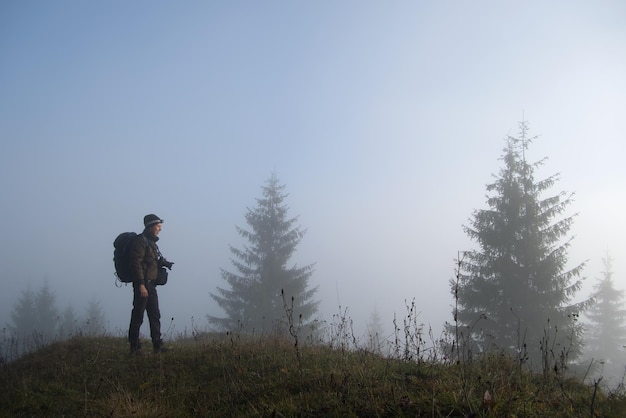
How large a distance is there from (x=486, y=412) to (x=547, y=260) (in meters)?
14.7

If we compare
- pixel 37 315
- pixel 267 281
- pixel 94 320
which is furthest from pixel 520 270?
pixel 37 315

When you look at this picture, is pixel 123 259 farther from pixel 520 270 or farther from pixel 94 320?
pixel 94 320

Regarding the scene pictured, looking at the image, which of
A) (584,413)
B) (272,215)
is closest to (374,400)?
(584,413)

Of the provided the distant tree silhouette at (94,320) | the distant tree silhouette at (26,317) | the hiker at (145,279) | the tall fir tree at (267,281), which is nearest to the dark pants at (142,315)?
the hiker at (145,279)

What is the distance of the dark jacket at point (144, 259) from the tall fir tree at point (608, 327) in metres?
36.3

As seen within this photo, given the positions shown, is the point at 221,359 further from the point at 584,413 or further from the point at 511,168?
the point at 511,168

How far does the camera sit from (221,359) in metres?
6.29

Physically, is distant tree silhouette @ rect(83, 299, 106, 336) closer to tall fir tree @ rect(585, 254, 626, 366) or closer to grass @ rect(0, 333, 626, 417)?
grass @ rect(0, 333, 626, 417)

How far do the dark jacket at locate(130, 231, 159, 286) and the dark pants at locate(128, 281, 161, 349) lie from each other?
20 centimetres

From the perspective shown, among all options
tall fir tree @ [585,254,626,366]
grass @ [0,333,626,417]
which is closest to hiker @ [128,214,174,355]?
grass @ [0,333,626,417]

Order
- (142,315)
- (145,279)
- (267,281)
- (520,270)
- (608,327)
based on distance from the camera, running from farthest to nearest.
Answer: (608,327) → (267,281) → (520,270) → (145,279) → (142,315)

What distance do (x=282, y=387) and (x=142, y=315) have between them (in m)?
4.00

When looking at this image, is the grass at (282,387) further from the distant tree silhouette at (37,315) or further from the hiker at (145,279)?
the distant tree silhouette at (37,315)

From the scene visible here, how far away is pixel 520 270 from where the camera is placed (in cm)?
1561
